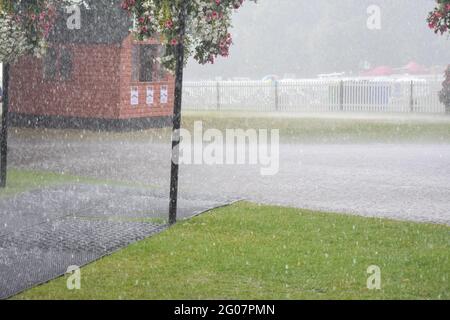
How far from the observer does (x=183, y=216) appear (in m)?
10.5

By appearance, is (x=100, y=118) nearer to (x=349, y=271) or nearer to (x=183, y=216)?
(x=183, y=216)

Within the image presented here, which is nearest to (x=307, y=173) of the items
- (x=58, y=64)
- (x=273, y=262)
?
(x=273, y=262)

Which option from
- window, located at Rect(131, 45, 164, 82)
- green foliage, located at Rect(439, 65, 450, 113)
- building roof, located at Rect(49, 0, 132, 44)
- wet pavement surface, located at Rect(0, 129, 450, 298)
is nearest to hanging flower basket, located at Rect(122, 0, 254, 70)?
wet pavement surface, located at Rect(0, 129, 450, 298)

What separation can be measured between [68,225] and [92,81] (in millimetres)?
14725

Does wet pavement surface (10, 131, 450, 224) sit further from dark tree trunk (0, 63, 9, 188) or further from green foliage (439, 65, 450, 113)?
green foliage (439, 65, 450, 113)

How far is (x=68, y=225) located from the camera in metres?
9.79

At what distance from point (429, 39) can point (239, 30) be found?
15063 millimetres

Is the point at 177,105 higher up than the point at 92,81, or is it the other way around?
the point at 92,81

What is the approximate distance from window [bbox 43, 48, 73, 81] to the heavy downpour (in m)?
0.05

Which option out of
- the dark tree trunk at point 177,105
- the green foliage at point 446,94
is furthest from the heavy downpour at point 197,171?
the green foliage at point 446,94

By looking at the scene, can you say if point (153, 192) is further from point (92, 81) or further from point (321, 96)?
point (321, 96)

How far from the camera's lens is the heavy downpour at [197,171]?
7820 millimetres

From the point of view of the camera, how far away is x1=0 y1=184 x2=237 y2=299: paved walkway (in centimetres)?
795
